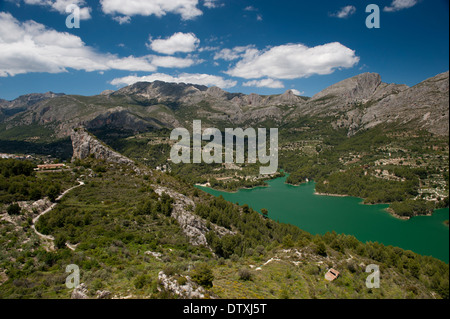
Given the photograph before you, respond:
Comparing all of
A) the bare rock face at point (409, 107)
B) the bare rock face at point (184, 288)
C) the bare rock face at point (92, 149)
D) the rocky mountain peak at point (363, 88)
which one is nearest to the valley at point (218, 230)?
the bare rock face at point (184, 288)

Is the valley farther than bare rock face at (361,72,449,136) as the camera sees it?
No

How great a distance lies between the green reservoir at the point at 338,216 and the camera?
34.3 m

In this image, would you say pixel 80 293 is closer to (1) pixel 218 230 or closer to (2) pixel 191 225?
(2) pixel 191 225

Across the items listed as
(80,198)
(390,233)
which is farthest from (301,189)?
(80,198)

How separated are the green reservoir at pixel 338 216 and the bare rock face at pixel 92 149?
32585 millimetres

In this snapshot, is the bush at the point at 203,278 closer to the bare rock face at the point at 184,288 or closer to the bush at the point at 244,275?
the bare rock face at the point at 184,288

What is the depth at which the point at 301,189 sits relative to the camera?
73.8 m

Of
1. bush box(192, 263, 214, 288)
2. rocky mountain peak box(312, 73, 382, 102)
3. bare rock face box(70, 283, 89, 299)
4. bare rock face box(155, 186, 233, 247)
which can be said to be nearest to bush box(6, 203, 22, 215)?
bare rock face box(155, 186, 233, 247)

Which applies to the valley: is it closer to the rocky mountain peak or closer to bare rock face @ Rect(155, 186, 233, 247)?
bare rock face @ Rect(155, 186, 233, 247)

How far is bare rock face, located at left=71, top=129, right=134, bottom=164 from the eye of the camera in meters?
37.5

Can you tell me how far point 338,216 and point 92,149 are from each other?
50.3 m

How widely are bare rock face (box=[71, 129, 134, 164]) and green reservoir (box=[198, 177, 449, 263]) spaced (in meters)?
32.6

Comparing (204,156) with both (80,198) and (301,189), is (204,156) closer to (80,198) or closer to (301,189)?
(301,189)

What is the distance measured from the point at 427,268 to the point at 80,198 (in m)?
30.9
